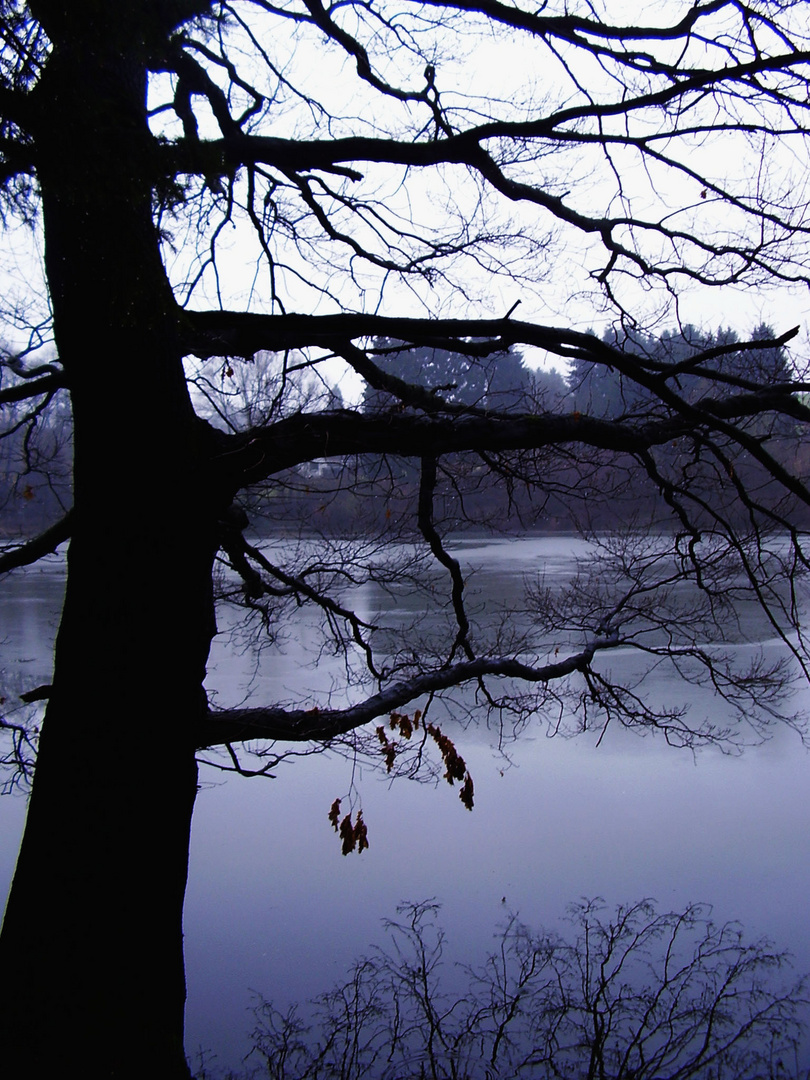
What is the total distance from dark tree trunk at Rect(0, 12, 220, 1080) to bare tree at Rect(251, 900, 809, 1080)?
2312 millimetres

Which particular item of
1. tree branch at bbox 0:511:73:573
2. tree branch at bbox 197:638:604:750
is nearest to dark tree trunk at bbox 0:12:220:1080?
tree branch at bbox 197:638:604:750

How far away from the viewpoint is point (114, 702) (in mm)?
2803

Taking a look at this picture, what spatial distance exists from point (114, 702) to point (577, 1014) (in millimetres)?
3741

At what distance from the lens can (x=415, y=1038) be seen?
4934mm

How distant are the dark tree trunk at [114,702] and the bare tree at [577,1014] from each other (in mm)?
2312

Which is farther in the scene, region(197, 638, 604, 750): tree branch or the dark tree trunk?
region(197, 638, 604, 750): tree branch

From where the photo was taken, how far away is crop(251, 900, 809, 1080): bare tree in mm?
4602

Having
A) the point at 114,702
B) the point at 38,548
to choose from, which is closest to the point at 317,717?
the point at 114,702

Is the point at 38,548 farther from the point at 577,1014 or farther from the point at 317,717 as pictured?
the point at 577,1014

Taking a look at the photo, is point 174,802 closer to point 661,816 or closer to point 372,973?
point 372,973

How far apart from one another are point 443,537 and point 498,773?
3.12m

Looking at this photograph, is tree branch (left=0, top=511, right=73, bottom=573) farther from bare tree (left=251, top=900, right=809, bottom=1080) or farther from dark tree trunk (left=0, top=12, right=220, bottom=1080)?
bare tree (left=251, top=900, right=809, bottom=1080)

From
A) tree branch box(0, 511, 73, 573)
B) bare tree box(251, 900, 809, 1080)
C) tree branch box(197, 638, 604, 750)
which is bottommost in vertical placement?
bare tree box(251, 900, 809, 1080)

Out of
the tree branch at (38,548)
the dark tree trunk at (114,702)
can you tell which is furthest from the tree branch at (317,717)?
the tree branch at (38,548)
